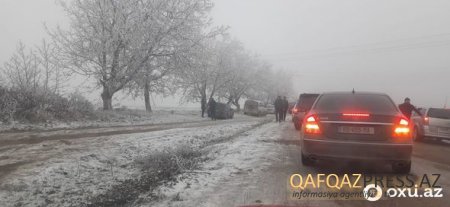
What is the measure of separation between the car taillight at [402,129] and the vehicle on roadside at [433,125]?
9651 millimetres

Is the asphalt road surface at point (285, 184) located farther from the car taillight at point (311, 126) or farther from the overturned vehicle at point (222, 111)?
the overturned vehicle at point (222, 111)

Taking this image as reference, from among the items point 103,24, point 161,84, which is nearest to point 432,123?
point 103,24

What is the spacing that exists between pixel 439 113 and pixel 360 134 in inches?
419

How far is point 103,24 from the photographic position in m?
24.0

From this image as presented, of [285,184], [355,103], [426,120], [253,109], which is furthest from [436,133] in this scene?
[253,109]

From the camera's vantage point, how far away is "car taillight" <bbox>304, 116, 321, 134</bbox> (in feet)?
22.4

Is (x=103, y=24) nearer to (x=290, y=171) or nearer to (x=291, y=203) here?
(x=290, y=171)

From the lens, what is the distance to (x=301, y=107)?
59.9 feet

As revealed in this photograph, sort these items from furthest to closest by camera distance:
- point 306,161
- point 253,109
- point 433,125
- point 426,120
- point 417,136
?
point 253,109 → point 417,136 → point 426,120 → point 433,125 → point 306,161

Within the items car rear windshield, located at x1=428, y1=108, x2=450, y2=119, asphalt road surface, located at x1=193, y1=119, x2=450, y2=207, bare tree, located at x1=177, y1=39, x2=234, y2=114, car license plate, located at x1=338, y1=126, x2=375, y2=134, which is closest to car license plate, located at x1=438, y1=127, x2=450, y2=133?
car rear windshield, located at x1=428, y1=108, x2=450, y2=119

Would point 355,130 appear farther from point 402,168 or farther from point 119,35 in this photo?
point 119,35

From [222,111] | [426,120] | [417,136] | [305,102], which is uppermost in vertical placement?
[305,102]

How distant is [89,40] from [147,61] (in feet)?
12.3

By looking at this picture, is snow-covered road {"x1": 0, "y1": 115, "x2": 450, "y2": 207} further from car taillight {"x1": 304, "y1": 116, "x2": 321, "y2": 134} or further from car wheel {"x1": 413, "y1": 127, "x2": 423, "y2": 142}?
car wheel {"x1": 413, "y1": 127, "x2": 423, "y2": 142}
